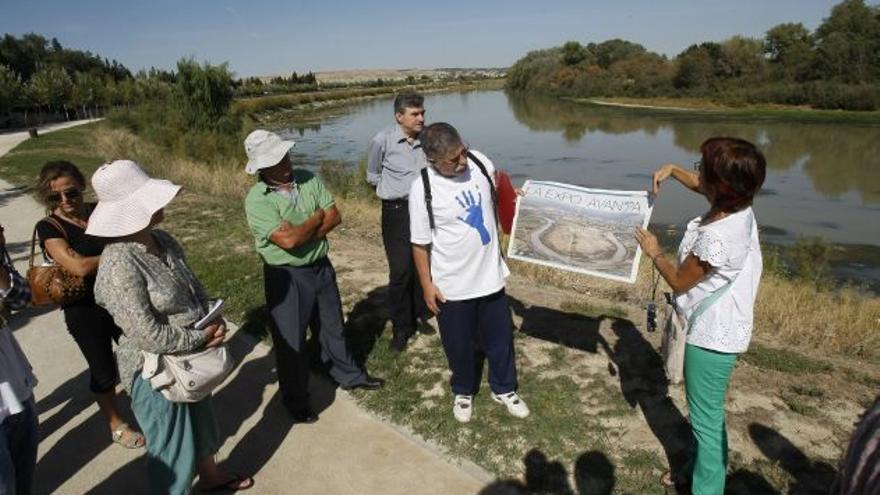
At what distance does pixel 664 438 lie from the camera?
128 inches

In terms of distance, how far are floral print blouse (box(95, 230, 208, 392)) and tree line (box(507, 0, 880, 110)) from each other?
4653cm

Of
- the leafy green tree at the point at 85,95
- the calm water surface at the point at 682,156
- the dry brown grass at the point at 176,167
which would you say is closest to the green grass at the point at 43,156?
the dry brown grass at the point at 176,167

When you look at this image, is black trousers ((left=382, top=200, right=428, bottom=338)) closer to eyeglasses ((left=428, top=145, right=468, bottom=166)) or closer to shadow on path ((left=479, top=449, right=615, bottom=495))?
eyeglasses ((left=428, top=145, right=468, bottom=166))

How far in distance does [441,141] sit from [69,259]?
6.84 feet

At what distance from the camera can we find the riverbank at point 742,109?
36.1 metres

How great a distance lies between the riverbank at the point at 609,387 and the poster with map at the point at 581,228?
2.83 feet

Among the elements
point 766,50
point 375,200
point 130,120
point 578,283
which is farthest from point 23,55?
point 766,50

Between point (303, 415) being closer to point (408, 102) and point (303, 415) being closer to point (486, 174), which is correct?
point (486, 174)

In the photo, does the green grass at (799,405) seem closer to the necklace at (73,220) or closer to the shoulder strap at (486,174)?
the shoulder strap at (486,174)

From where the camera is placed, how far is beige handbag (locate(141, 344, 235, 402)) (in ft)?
7.66

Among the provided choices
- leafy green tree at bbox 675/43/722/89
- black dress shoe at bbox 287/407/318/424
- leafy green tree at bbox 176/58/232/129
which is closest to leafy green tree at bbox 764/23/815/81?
leafy green tree at bbox 675/43/722/89

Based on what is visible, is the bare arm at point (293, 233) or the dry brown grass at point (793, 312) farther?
the dry brown grass at point (793, 312)

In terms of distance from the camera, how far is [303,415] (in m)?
3.60

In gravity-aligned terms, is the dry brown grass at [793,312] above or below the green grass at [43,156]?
below
